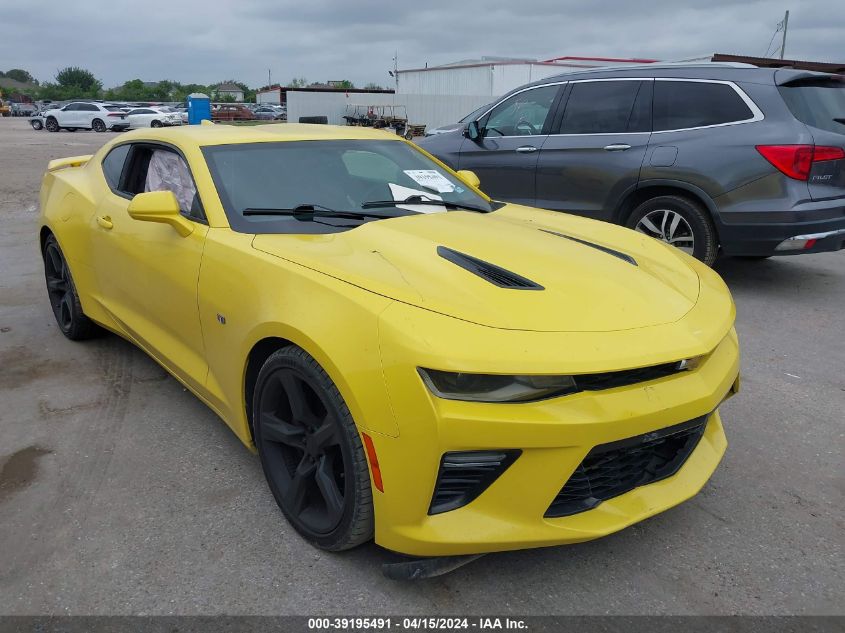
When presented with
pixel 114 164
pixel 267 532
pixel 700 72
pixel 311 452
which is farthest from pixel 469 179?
pixel 700 72

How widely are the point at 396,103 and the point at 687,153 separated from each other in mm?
37348

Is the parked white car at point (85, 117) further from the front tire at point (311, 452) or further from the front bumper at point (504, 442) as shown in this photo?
the front bumper at point (504, 442)

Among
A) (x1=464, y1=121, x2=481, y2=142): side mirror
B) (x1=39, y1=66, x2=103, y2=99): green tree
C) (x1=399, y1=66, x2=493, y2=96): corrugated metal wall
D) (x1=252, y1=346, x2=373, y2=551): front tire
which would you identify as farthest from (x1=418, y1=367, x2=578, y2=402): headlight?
(x1=39, y1=66, x2=103, y2=99): green tree

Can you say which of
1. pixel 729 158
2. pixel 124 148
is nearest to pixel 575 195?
pixel 729 158

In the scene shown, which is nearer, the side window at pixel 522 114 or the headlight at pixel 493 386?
the headlight at pixel 493 386

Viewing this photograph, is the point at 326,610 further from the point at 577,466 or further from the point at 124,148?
the point at 124,148

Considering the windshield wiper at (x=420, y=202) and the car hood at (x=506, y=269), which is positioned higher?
the windshield wiper at (x=420, y=202)

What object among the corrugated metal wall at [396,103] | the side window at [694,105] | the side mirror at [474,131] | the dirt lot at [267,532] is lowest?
the dirt lot at [267,532]

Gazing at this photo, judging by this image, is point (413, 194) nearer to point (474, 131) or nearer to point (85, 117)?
point (474, 131)

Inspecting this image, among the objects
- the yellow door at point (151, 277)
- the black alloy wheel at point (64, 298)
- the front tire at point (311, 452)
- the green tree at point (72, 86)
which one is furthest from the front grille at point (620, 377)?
the green tree at point (72, 86)

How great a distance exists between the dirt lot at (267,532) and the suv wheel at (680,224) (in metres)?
1.87

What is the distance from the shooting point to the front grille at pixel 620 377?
1.99 m

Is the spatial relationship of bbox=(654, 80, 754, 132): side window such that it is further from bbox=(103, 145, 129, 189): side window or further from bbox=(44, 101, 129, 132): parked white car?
bbox=(44, 101, 129, 132): parked white car

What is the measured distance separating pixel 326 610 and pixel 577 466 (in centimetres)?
90
